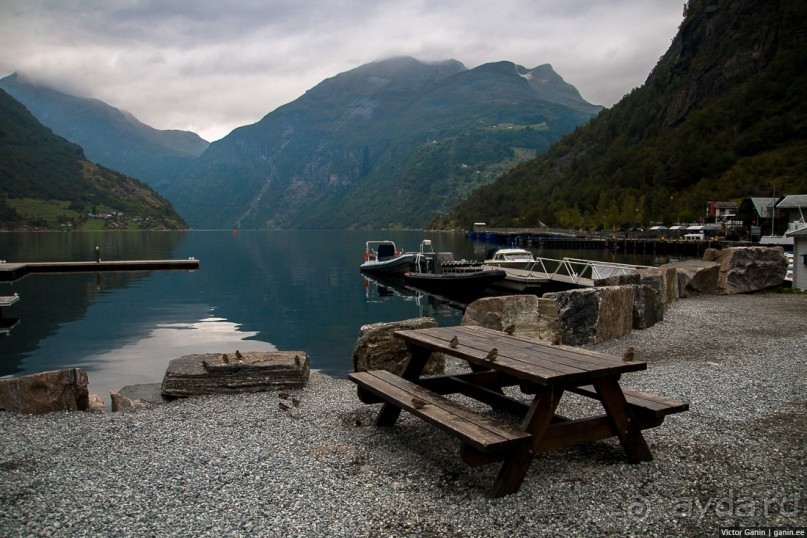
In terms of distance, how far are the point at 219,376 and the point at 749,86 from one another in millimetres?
154663

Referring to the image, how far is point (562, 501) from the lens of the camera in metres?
5.40

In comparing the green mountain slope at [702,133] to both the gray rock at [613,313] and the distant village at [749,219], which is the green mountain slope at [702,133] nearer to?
the distant village at [749,219]

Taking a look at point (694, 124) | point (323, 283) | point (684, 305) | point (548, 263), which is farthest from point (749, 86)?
point (684, 305)

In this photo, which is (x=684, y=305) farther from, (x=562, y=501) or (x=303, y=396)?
(x=562, y=501)

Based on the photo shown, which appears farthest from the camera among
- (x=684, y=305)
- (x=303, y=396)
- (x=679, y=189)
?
(x=679, y=189)

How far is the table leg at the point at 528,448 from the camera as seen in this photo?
548cm

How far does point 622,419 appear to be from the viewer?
613 cm

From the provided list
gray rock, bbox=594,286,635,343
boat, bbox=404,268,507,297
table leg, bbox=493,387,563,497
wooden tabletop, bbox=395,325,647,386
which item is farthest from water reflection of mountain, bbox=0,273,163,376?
boat, bbox=404,268,507,297

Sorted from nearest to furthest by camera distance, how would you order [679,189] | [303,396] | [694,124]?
[303,396] < [679,189] < [694,124]

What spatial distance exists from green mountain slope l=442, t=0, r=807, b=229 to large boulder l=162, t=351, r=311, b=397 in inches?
3957

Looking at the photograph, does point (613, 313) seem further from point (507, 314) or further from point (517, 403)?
point (517, 403)

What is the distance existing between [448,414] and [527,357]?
1059 mm

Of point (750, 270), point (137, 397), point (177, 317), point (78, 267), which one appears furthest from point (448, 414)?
point (78, 267)

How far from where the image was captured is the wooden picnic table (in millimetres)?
5488
